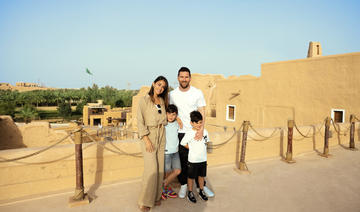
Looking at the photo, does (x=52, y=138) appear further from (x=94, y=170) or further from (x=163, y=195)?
(x=163, y=195)

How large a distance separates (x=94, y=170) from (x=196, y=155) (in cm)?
171

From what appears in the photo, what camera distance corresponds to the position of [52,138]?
9344mm

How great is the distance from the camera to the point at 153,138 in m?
3.06

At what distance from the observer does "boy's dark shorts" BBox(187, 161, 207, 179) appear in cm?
332

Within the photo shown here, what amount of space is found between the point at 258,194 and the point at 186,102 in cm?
185

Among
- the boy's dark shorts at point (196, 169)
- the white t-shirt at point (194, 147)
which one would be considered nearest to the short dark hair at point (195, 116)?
the white t-shirt at point (194, 147)

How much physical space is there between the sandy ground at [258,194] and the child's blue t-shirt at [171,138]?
76 cm

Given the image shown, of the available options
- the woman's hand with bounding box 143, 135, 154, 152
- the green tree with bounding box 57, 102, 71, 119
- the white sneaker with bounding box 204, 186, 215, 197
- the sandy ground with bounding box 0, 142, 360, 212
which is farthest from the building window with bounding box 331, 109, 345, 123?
the green tree with bounding box 57, 102, 71, 119

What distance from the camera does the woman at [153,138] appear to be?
2977 mm

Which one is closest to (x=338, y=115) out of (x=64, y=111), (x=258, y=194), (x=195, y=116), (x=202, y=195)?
(x=258, y=194)

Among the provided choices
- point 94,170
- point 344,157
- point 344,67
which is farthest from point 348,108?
point 94,170

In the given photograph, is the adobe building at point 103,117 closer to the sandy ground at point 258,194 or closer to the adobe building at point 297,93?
the adobe building at point 297,93

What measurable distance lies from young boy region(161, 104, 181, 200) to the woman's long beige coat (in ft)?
0.30

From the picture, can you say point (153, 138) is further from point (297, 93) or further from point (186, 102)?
point (297, 93)
